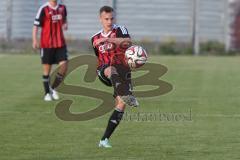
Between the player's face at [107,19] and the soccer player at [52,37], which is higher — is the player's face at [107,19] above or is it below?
above

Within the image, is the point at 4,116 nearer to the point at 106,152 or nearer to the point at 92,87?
the point at 106,152

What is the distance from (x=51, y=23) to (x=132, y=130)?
5.38 metres

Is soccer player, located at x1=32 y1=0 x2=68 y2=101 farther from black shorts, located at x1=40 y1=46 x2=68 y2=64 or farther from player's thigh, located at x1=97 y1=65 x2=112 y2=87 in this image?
player's thigh, located at x1=97 y1=65 x2=112 y2=87

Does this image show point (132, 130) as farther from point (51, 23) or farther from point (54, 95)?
point (51, 23)

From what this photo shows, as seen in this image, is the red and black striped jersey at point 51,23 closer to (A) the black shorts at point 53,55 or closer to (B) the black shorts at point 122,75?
(A) the black shorts at point 53,55

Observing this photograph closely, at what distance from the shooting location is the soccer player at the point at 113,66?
1023cm

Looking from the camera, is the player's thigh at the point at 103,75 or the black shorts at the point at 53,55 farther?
the black shorts at the point at 53,55

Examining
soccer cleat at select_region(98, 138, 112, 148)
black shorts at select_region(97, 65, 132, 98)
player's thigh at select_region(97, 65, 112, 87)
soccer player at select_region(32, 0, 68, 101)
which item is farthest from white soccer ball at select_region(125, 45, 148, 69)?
soccer player at select_region(32, 0, 68, 101)

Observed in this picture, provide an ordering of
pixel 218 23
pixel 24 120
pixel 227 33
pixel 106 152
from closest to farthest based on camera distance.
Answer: pixel 106 152 → pixel 24 120 → pixel 227 33 → pixel 218 23

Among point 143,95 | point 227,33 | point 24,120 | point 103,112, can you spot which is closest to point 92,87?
point 143,95

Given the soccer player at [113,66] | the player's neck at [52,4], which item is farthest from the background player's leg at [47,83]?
the soccer player at [113,66]

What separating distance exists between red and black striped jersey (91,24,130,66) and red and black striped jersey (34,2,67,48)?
5.66m

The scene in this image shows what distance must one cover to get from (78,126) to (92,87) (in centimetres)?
676

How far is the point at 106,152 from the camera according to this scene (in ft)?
32.0
